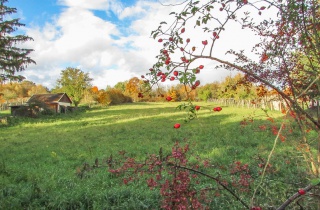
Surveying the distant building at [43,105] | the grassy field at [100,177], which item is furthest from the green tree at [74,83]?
the grassy field at [100,177]

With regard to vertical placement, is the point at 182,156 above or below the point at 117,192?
above

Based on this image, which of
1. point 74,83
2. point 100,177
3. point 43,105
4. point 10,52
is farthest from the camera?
point 74,83

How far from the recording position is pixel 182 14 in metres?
1.63

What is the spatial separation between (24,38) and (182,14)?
85.1ft

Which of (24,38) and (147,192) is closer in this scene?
(147,192)

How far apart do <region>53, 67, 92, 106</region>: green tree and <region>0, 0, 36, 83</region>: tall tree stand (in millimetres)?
23780

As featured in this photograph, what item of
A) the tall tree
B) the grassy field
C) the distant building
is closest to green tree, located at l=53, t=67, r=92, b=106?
the distant building

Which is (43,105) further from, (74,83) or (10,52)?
(74,83)

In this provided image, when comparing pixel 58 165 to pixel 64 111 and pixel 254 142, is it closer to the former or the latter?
pixel 254 142

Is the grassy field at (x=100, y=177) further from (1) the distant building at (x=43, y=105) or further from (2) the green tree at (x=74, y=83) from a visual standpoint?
(2) the green tree at (x=74, y=83)

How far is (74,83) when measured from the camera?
51031 mm

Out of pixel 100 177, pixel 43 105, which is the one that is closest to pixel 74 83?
pixel 43 105

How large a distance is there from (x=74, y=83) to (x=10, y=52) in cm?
2897

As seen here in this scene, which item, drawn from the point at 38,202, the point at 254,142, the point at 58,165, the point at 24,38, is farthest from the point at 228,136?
the point at 24,38
